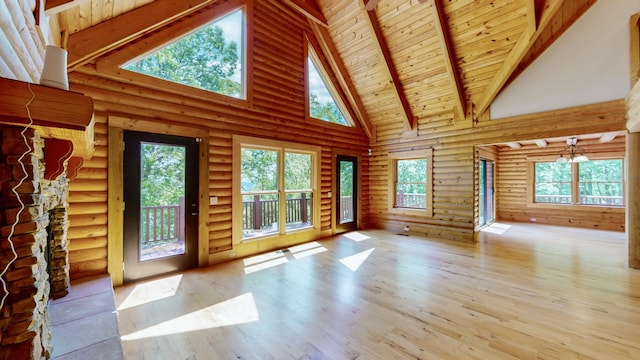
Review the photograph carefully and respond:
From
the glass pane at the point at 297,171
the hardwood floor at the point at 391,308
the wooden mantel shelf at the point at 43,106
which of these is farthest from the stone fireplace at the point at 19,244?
the glass pane at the point at 297,171

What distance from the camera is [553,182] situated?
795cm

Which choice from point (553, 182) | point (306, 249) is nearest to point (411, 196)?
point (306, 249)

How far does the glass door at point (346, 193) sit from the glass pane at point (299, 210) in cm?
88

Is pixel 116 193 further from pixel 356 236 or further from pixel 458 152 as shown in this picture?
pixel 458 152

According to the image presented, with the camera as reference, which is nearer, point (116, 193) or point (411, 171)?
point (116, 193)

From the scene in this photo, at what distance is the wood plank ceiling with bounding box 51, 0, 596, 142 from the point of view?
4.21m

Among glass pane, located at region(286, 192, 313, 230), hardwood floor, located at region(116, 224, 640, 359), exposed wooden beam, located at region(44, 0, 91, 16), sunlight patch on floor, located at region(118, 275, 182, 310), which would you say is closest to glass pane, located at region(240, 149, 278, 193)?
glass pane, located at region(286, 192, 313, 230)

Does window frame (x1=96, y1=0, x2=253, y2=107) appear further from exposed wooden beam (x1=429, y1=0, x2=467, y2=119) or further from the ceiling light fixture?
the ceiling light fixture

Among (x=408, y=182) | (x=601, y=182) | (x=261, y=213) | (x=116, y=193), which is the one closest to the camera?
(x=116, y=193)

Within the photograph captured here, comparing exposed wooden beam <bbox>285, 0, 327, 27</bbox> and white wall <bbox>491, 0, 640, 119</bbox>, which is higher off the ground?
exposed wooden beam <bbox>285, 0, 327, 27</bbox>

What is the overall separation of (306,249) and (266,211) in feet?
4.67

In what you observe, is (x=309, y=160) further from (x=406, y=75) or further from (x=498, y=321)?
(x=498, y=321)

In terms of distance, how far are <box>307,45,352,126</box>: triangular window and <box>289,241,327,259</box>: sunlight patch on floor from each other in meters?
2.98

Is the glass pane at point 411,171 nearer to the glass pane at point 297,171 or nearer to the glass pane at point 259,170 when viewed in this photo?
the glass pane at point 297,171
